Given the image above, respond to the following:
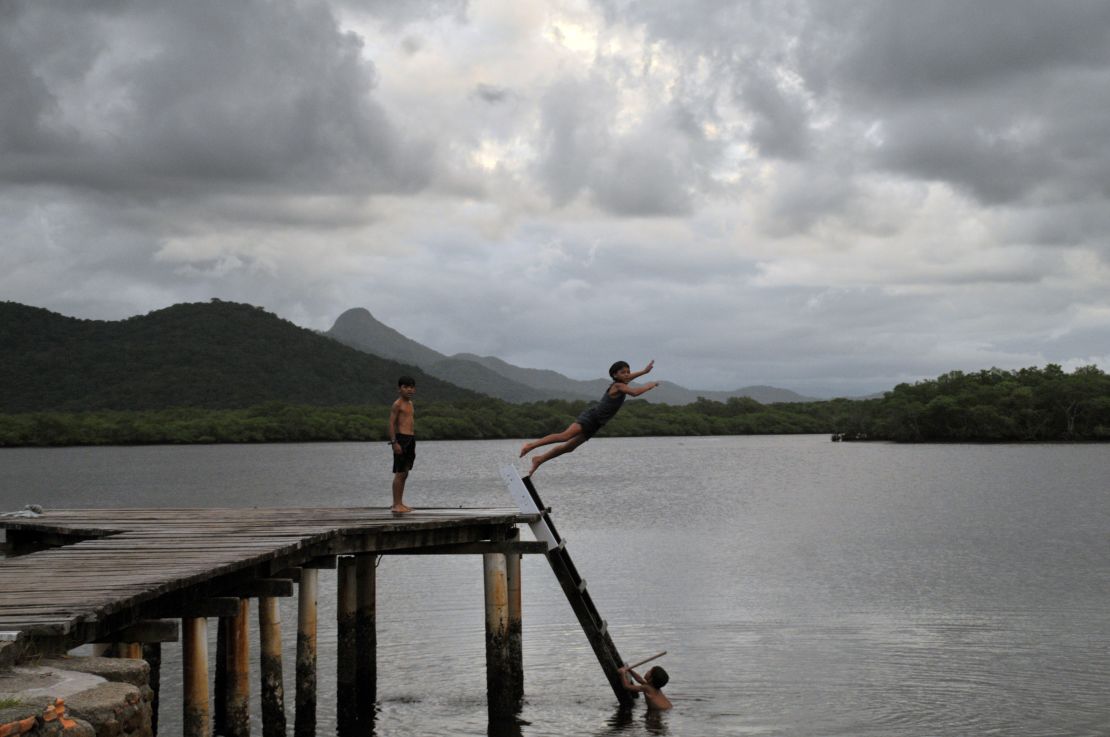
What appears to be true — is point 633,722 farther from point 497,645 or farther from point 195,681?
point 195,681

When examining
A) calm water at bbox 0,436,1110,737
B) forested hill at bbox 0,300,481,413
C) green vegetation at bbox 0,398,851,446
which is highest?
forested hill at bbox 0,300,481,413

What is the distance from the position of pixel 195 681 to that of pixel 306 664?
3.81 metres

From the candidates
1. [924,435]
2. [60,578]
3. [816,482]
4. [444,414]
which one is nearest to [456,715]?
[60,578]

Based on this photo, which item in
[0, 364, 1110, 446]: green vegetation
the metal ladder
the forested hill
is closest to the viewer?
the metal ladder

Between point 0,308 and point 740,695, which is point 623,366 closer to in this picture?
point 740,695

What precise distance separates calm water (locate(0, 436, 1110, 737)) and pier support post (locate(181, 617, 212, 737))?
4.38 meters

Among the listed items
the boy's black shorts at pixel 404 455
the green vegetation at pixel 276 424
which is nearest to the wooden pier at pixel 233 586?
the boy's black shorts at pixel 404 455

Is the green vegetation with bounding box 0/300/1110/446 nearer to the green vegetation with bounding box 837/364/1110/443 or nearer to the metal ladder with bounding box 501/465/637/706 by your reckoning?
the green vegetation with bounding box 837/364/1110/443

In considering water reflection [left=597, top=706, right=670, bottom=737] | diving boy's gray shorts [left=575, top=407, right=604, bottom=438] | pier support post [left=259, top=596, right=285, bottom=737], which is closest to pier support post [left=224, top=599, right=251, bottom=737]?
pier support post [left=259, top=596, right=285, bottom=737]

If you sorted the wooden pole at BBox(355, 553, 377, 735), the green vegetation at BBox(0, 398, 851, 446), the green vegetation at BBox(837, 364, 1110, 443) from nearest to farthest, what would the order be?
the wooden pole at BBox(355, 553, 377, 735)
the green vegetation at BBox(0, 398, 851, 446)
the green vegetation at BBox(837, 364, 1110, 443)

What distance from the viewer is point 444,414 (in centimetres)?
16575

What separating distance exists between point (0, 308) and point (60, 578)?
160 meters

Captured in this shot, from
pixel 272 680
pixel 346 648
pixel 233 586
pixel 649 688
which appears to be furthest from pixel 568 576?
pixel 233 586

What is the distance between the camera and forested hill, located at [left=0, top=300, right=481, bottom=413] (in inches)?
5822
